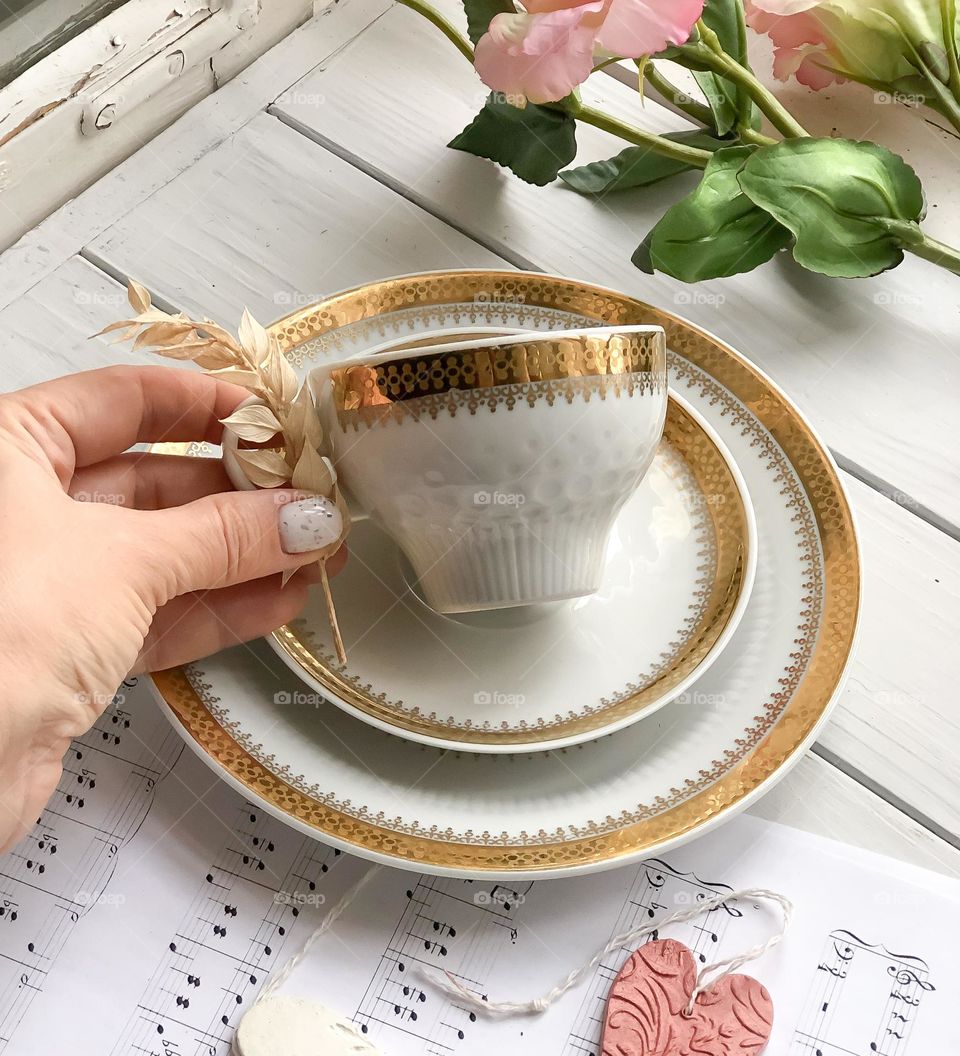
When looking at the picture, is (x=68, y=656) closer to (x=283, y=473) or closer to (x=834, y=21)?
(x=283, y=473)

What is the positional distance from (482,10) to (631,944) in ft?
1.84

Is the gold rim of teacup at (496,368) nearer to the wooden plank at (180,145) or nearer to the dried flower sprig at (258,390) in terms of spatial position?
the dried flower sprig at (258,390)

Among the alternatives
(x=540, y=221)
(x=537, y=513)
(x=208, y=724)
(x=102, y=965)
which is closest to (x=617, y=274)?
(x=540, y=221)

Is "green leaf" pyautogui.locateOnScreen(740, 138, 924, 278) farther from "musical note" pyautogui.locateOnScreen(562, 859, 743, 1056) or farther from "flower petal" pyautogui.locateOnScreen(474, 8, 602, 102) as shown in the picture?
"musical note" pyautogui.locateOnScreen(562, 859, 743, 1056)

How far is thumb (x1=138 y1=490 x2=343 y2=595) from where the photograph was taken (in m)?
0.54

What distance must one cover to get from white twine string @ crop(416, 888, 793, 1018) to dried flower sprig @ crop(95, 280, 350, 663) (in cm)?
24

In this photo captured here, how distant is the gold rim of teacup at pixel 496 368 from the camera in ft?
1.66

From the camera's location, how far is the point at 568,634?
0.61 m
